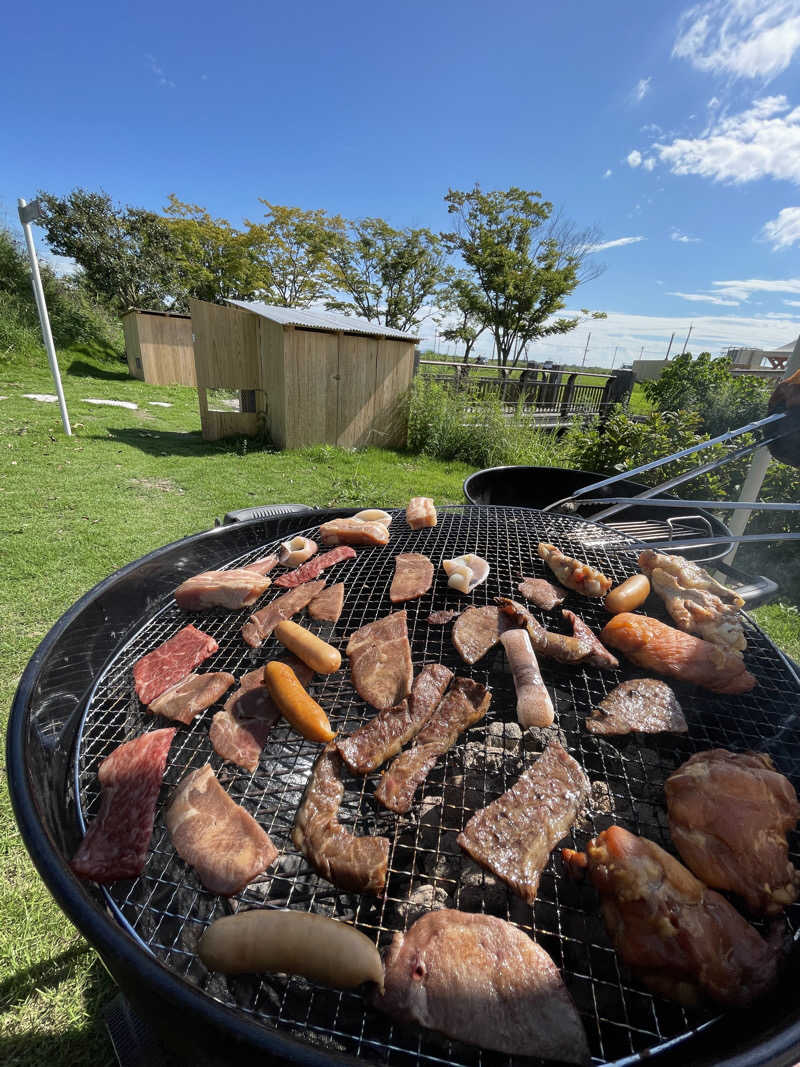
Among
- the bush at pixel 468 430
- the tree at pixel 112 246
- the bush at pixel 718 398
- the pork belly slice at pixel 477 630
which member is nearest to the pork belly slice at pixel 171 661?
the pork belly slice at pixel 477 630

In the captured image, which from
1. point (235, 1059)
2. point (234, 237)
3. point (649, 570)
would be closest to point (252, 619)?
point (235, 1059)

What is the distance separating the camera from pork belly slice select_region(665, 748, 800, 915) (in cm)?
110

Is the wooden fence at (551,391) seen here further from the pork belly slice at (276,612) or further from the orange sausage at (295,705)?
the orange sausage at (295,705)

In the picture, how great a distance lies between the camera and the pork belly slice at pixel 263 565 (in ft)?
7.51

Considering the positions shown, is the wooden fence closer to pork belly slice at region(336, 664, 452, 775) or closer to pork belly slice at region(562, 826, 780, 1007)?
pork belly slice at region(336, 664, 452, 775)

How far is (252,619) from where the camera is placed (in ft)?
6.50

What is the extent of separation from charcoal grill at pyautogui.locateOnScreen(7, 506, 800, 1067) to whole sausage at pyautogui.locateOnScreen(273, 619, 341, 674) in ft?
0.49

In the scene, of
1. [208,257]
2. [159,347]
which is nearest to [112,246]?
[208,257]

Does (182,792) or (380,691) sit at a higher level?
(380,691)

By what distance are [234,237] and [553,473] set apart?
93.0 ft

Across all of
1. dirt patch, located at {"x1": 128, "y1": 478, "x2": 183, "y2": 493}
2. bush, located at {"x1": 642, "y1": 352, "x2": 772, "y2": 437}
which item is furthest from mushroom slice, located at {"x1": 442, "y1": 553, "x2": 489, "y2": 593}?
dirt patch, located at {"x1": 128, "y1": 478, "x2": 183, "y2": 493}

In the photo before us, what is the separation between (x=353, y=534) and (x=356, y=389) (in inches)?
313

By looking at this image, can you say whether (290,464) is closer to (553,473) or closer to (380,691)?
(553,473)

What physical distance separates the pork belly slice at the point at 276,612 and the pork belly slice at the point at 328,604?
41mm
